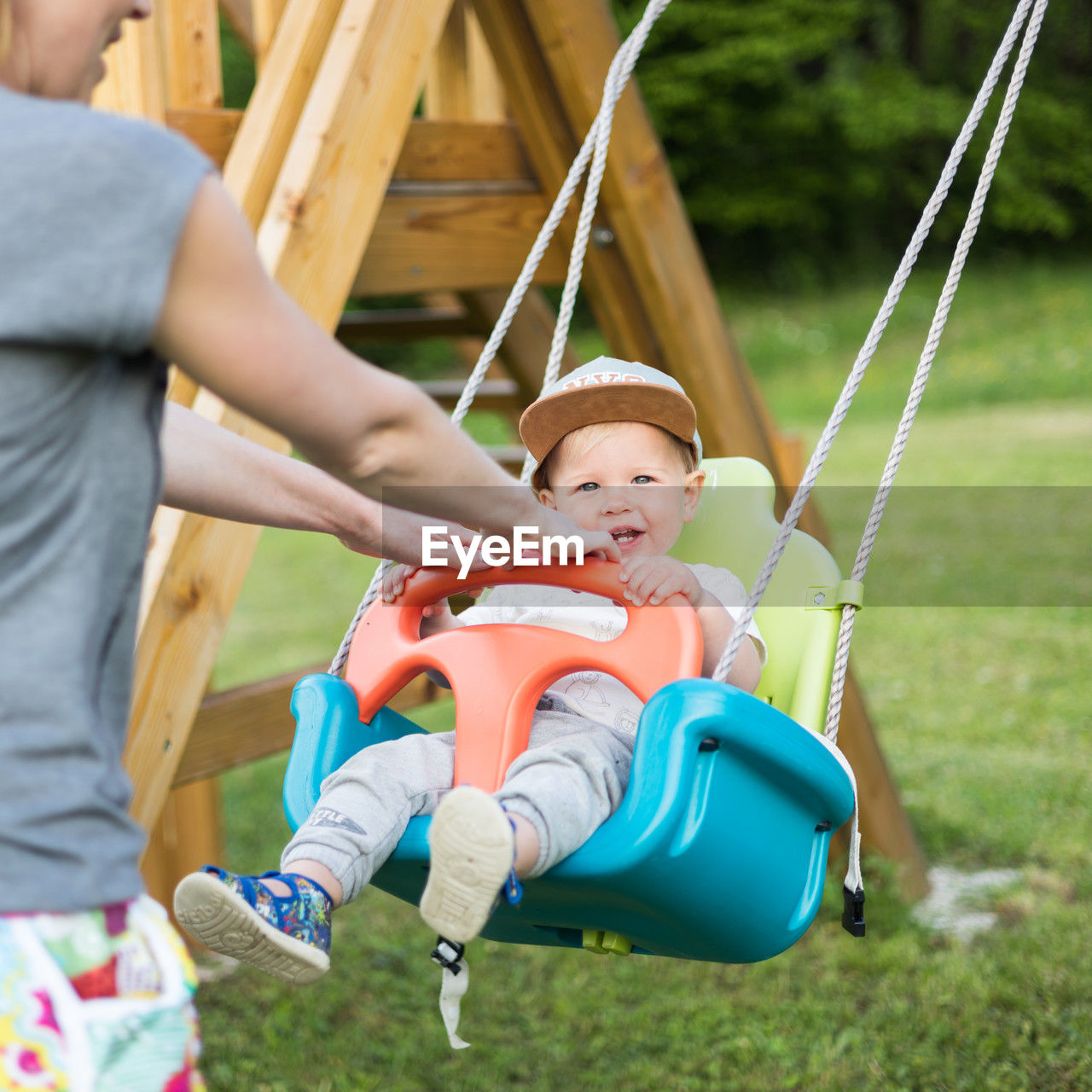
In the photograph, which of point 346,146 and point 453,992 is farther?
point 346,146

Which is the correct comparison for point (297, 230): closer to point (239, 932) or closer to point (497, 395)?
point (239, 932)

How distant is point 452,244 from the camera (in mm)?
3430

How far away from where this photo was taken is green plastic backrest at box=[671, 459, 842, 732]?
2.31 m

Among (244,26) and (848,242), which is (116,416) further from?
(848,242)

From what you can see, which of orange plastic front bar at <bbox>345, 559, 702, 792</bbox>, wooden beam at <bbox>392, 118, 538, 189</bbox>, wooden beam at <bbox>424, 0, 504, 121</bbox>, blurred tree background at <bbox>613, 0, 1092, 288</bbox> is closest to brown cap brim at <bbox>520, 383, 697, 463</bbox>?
orange plastic front bar at <bbox>345, 559, 702, 792</bbox>

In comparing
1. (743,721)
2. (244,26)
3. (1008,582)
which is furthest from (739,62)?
(743,721)

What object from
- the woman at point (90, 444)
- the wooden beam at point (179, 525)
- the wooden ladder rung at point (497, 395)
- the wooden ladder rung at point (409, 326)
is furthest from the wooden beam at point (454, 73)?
the woman at point (90, 444)

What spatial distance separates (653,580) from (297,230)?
1.15 m

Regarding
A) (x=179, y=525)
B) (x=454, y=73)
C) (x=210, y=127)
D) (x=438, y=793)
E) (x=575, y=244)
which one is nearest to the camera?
(x=438, y=793)

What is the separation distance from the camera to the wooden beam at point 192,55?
9.80ft

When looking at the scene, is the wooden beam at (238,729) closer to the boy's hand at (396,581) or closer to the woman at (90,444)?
the boy's hand at (396,581)

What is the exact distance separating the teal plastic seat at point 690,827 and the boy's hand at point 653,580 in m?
0.19

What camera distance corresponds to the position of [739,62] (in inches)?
814

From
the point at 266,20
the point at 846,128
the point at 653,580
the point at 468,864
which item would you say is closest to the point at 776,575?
the point at 653,580
